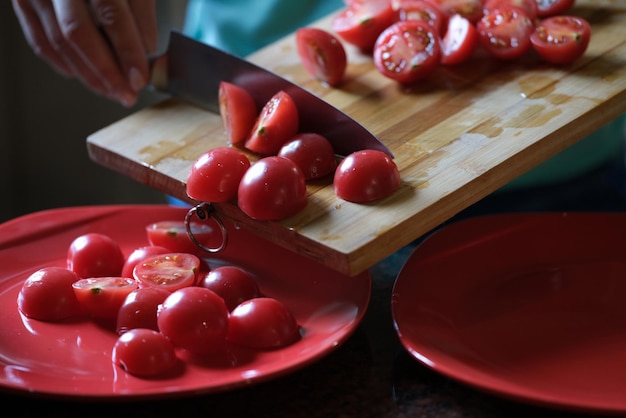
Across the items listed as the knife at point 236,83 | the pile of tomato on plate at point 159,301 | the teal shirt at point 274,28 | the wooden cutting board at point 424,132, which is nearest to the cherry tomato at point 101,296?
the pile of tomato on plate at point 159,301

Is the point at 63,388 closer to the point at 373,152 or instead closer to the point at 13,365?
the point at 13,365

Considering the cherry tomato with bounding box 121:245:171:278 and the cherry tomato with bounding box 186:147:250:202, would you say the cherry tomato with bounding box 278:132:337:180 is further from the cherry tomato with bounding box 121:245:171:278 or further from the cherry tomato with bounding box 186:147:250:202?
the cherry tomato with bounding box 121:245:171:278

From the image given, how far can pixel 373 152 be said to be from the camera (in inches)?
56.2

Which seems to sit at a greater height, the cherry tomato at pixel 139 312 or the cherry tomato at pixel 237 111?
the cherry tomato at pixel 237 111

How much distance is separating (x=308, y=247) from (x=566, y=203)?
93cm

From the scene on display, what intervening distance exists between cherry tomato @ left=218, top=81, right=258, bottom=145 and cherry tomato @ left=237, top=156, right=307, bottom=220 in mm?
243

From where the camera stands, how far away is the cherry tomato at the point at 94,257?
144 centimetres

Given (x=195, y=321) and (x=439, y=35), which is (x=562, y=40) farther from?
(x=195, y=321)

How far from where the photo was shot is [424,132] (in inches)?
62.4

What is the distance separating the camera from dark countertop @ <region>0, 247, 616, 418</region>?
3.91 ft

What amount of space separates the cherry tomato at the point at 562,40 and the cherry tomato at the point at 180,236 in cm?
71

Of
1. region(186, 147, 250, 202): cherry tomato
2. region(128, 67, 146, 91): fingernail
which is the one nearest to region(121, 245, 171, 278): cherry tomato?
region(186, 147, 250, 202): cherry tomato

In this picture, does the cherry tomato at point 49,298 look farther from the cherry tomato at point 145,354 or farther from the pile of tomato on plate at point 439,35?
the pile of tomato on plate at point 439,35

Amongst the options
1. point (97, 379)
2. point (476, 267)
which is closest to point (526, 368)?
point (476, 267)
